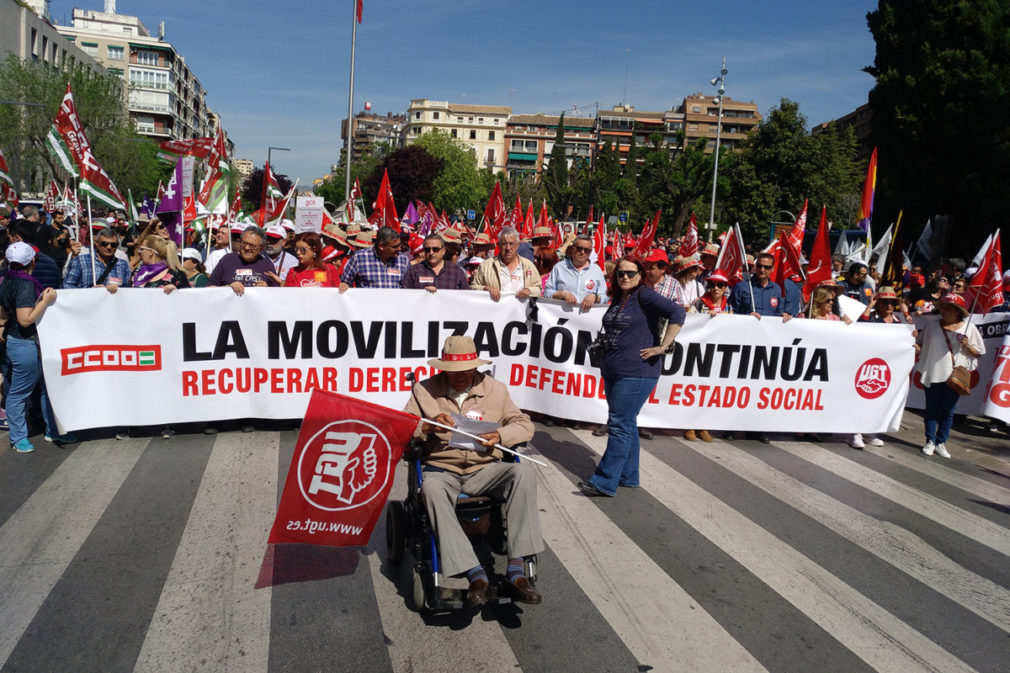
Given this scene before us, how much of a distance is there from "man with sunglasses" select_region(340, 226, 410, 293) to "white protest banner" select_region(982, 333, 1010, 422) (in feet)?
24.1

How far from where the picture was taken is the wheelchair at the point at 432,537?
12.2ft

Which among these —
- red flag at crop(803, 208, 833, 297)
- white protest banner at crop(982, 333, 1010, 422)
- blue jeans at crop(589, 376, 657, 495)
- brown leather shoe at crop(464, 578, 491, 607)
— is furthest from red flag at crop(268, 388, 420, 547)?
white protest banner at crop(982, 333, 1010, 422)

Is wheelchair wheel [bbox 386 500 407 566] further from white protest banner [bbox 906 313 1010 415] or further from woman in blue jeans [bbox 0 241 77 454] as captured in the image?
Result: white protest banner [bbox 906 313 1010 415]

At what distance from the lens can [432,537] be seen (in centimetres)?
384

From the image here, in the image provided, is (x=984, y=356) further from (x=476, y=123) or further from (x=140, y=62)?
(x=476, y=123)

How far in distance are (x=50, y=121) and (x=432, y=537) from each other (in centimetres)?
4309

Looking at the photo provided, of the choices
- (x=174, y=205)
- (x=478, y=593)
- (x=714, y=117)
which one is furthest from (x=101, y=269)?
(x=714, y=117)

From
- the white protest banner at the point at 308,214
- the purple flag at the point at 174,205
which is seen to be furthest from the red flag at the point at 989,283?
the purple flag at the point at 174,205

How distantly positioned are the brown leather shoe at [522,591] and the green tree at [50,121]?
3750cm

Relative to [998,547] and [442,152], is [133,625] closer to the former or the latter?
[998,547]

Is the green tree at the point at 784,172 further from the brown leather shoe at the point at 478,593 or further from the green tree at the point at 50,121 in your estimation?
the brown leather shoe at the point at 478,593

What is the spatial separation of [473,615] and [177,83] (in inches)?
4619

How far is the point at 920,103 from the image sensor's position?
25.0 m

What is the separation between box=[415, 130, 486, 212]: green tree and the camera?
7650cm
